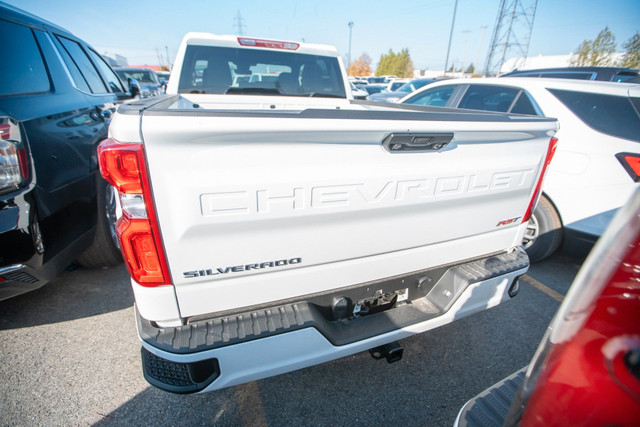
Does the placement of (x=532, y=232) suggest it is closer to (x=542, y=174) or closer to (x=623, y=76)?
(x=542, y=174)

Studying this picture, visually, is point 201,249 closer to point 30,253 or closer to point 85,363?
point 30,253

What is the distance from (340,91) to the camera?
152 inches

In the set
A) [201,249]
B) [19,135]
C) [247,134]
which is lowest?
[201,249]

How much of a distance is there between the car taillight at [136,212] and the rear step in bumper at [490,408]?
130 cm

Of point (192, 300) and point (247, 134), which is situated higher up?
point (247, 134)

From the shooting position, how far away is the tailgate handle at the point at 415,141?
52.2 inches

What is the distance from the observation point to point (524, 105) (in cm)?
341

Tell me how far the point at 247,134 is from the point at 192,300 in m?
0.71

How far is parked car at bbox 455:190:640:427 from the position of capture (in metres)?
0.61

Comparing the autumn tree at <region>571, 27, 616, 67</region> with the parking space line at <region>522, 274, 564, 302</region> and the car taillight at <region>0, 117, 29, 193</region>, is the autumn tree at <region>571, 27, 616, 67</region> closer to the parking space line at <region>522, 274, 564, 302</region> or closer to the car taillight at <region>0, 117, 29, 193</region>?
the parking space line at <region>522, 274, 564, 302</region>

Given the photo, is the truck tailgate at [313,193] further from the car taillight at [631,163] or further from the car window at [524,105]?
the car window at [524,105]

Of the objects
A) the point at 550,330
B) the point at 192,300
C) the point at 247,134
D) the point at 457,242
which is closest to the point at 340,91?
the point at 457,242

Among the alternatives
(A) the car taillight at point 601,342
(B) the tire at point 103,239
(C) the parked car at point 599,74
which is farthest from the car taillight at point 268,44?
(C) the parked car at point 599,74

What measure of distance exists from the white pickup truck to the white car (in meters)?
1.41
